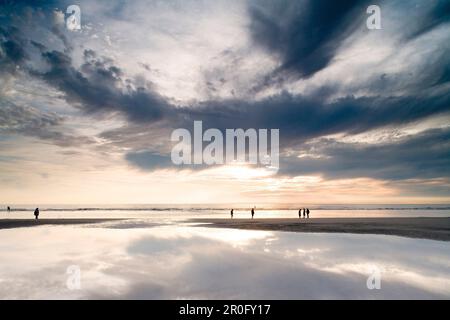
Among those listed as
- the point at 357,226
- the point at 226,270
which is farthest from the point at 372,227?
the point at 226,270

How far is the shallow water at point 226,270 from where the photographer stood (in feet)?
38.0

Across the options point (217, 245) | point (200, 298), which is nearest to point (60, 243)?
point (217, 245)

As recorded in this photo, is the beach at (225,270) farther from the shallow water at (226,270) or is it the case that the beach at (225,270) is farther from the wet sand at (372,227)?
the wet sand at (372,227)

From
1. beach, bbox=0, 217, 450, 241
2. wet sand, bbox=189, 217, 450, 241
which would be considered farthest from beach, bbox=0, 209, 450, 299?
beach, bbox=0, 217, 450, 241

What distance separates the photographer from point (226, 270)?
1488cm

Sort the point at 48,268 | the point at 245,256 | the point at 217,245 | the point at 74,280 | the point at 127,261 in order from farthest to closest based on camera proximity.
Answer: the point at 217,245, the point at 245,256, the point at 127,261, the point at 48,268, the point at 74,280

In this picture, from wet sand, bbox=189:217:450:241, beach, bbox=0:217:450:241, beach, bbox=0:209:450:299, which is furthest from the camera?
beach, bbox=0:217:450:241

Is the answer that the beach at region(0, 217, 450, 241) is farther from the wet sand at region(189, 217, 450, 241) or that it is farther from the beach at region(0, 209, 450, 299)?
the beach at region(0, 209, 450, 299)

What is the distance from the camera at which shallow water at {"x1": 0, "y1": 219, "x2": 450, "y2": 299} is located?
38.0 feet

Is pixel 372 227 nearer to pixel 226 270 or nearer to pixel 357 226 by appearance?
pixel 357 226

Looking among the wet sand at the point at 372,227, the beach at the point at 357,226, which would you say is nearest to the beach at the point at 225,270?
the wet sand at the point at 372,227
